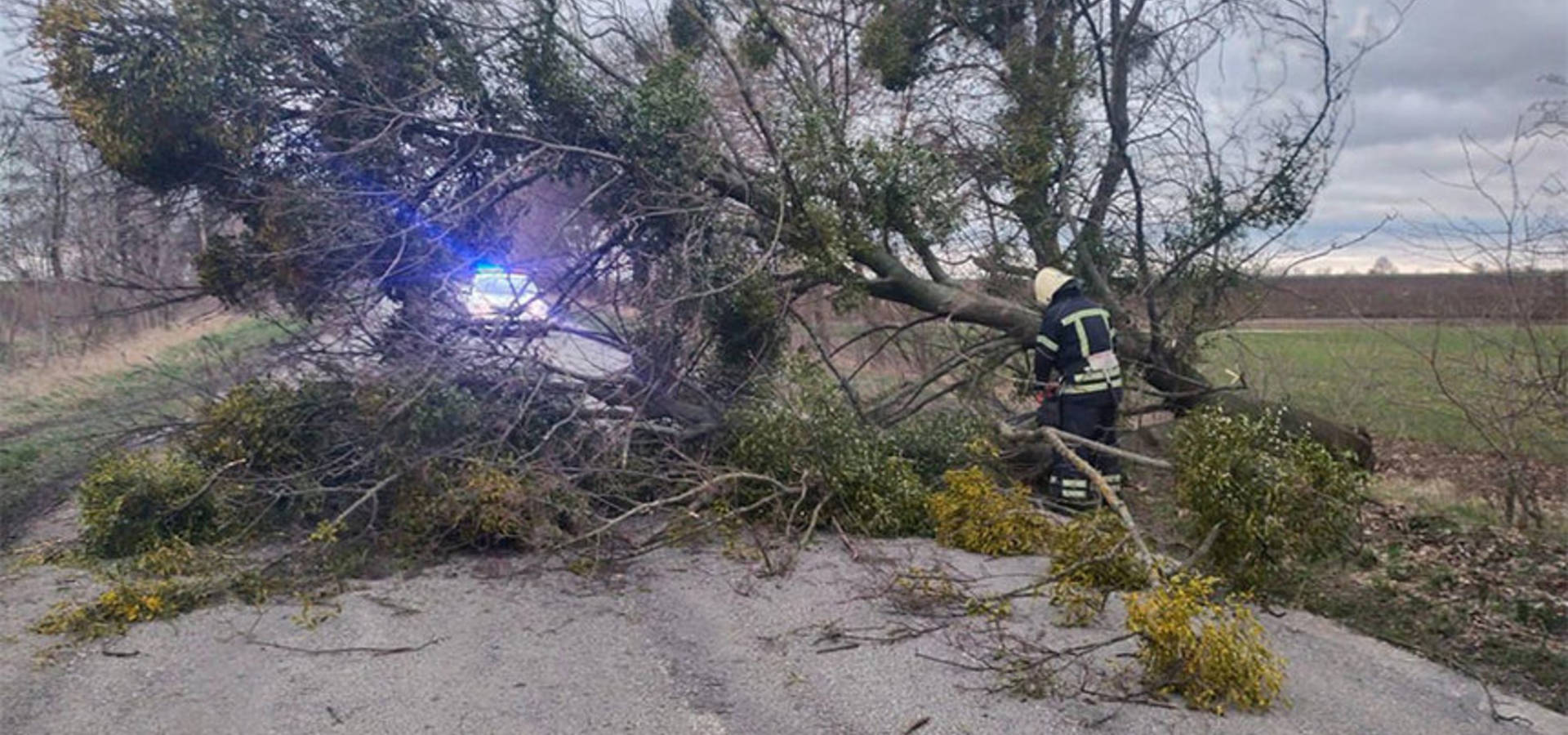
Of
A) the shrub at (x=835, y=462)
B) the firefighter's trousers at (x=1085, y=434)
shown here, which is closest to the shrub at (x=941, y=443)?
the shrub at (x=835, y=462)

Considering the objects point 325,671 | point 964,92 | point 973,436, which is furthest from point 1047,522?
point 964,92

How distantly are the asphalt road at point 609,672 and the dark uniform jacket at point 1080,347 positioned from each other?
225cm

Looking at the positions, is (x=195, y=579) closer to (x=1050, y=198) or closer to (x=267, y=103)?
(x=267, y=103)

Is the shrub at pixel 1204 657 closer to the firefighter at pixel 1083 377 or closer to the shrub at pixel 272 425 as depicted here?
the firefighter at pixel 1083 377

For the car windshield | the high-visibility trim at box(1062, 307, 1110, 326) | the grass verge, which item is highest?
the car windshield

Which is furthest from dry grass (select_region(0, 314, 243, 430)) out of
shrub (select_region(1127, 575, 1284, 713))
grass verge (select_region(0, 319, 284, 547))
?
shrub (select_region(1127, 575, 1284, 713))

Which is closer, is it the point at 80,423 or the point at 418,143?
the point at 418,143

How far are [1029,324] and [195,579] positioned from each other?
6619 millimetres

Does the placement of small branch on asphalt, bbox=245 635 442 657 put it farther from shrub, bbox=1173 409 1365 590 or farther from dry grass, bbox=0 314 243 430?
dry grass, bbox=0 314 243 430

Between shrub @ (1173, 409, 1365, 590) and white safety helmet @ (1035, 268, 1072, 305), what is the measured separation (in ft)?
8.03

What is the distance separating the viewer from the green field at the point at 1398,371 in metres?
8.06

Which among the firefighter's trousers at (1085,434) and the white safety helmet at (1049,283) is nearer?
the firefighter's trousers at (1085,434)

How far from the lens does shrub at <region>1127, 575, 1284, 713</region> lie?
4652mm

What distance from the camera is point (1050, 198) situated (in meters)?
10.7
